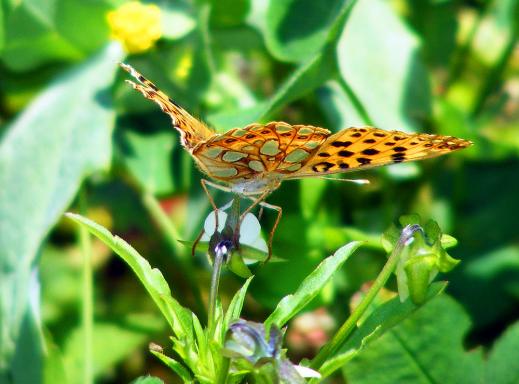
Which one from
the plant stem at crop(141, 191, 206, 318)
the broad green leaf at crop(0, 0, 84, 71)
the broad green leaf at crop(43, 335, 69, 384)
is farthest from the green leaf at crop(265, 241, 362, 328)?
the broad green leaf at crop(0, 0, 84, 71)

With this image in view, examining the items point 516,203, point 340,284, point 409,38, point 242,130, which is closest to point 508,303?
point 516,203

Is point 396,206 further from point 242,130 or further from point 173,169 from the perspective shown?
point 242,130

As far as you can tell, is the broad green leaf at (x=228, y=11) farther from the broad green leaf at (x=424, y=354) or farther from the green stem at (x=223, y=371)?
the green stem at (x=223, y=371)

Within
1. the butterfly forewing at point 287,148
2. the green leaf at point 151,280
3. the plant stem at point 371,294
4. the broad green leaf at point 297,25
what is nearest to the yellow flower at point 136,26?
the broad green leaf at point 297,25

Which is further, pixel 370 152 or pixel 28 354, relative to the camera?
pixel 28 354

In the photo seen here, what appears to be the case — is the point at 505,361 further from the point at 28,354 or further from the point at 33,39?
the point at 33,39

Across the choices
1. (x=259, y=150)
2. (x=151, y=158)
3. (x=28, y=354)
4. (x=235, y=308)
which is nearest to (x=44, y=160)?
(x=151, y=158)

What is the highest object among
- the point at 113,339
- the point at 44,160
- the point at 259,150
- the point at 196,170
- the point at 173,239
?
the point at 259,150
